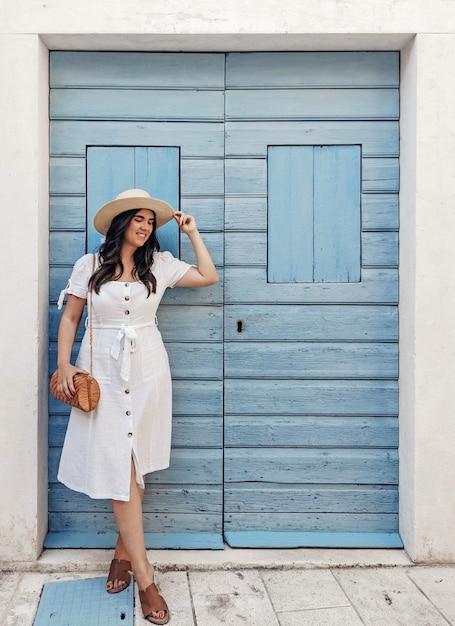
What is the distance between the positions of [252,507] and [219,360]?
2.91ft

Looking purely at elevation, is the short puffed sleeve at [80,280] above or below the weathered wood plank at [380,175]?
below

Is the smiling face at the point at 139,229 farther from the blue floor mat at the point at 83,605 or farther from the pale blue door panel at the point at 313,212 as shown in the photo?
the blue floor mat at the point at 83,605

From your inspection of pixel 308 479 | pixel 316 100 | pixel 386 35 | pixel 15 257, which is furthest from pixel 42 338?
pixel 386 35

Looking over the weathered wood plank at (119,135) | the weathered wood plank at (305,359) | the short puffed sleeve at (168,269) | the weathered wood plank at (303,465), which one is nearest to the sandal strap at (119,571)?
the weathered wood plank at (303,465)

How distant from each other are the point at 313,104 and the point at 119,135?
1137mm

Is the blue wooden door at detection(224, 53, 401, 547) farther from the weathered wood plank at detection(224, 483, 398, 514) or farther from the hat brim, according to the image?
the hat brim

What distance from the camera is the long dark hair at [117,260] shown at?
3.00m

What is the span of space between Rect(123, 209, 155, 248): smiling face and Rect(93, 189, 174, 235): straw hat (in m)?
0.04

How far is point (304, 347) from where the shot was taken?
353 cm

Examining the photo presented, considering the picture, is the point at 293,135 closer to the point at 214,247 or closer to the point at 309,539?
the point at 214,247

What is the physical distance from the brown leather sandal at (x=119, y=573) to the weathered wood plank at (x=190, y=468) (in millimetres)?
514

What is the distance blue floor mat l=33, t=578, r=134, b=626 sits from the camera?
2.80 meters

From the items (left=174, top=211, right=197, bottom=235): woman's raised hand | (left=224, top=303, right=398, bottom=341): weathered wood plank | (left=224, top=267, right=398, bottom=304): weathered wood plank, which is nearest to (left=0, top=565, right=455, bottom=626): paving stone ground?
(left=224, top=303, right=398, bottom=341): weathered wood plank

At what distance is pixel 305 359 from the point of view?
11.6 feet
